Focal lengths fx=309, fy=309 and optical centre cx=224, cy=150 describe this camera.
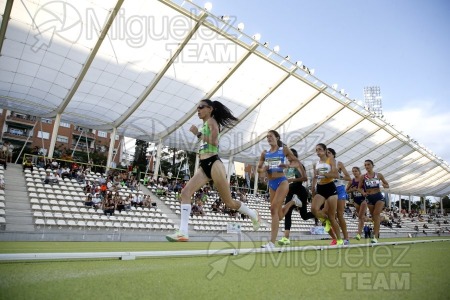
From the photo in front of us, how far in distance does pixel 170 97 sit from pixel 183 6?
5.80 metres

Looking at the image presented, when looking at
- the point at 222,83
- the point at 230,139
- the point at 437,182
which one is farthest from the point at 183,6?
the point at 437,182

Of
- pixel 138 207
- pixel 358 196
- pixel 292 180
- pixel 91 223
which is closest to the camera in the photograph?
pixel 292 180

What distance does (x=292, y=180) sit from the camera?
6.17 metres

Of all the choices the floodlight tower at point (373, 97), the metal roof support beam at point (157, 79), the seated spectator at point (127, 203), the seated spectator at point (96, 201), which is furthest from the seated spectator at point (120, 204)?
the floodlight tower at point (373, 97)

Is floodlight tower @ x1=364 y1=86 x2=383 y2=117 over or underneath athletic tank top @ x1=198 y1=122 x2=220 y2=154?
over

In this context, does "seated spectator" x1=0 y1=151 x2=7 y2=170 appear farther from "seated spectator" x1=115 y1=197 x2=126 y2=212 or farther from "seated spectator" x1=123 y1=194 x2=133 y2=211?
"seated spectator" x1=123 y1=194 x2=133 y2=211

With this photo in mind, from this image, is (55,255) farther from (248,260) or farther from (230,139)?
(230,139)

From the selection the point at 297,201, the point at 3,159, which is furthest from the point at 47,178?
the point at 297,201

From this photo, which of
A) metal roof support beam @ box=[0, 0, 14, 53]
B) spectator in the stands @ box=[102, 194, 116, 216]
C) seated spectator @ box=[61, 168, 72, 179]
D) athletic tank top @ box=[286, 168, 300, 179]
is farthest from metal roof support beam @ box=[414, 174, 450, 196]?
metal roof support beam @ box=[0, 0, 14, 53]

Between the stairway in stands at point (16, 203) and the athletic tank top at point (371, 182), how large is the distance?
11.5m

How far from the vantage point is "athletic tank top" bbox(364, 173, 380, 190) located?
7.67 m

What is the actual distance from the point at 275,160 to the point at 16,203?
1200 centimetres

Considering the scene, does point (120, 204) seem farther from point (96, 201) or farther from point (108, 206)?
point (96, 201)

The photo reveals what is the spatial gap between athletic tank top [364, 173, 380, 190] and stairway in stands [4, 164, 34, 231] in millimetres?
11536
